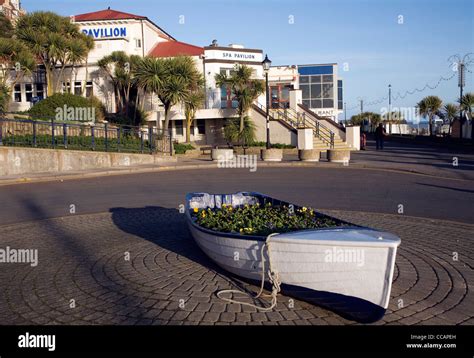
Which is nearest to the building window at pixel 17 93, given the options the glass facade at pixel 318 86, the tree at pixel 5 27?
the tree at pixel 5 27

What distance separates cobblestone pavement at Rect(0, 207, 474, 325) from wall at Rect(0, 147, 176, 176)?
12438 millimetres

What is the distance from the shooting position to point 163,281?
19.9 ft

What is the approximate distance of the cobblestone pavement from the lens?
4941mm

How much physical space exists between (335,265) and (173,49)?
3633cm

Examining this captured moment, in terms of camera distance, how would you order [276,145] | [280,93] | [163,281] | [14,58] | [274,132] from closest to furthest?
[163,281]
[14,58]
[276,145]
[274,132]
[280,93]

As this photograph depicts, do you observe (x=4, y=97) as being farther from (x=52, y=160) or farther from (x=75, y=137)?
(x=52, y=160)

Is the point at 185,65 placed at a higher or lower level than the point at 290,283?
higher

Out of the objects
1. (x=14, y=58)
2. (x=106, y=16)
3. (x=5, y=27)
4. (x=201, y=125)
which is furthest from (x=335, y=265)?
(x=5, y=27)

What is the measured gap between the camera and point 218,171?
797 inches
